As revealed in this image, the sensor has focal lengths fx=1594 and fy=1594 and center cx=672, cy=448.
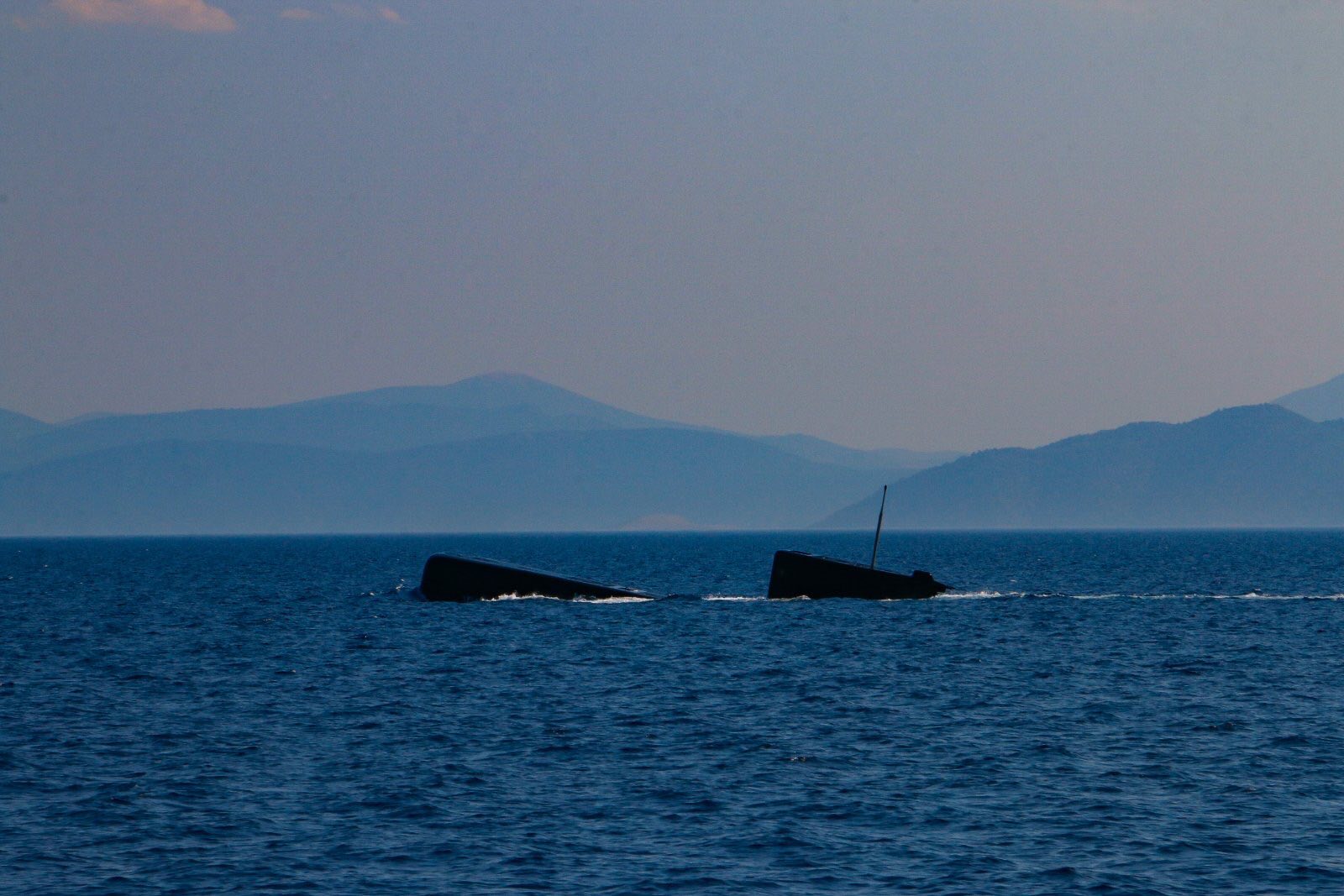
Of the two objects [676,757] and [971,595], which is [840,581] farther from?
[676,757]

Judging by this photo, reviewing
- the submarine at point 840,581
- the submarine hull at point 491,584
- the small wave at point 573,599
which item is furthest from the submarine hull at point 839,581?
the submarine hull at point 491,584

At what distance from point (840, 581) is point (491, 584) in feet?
72.1

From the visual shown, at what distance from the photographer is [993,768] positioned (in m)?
38.8

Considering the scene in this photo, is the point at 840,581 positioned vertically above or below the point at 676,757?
above

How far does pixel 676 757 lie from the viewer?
40406 millimetres

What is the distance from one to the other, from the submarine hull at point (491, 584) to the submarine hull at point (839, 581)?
10361mm

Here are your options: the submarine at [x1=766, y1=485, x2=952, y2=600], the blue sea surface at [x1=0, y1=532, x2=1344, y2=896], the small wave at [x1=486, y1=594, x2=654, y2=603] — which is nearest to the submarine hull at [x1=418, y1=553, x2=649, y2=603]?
the small wave at [x1=486, y1=594, x2=654, y2=603]

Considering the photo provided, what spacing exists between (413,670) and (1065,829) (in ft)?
107

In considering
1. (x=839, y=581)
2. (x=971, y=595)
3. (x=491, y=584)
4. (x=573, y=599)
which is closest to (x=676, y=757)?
(x=839, y=581)

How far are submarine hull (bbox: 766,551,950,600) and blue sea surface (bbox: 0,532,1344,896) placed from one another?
380 inches

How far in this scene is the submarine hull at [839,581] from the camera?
92.1 metres

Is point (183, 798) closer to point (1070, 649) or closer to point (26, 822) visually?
point (26, 822)

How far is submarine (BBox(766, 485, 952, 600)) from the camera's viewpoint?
92.1m

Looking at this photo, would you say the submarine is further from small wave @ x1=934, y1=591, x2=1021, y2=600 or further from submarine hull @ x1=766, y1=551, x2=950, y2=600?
small wave @ x1=934, y1=591, x2=1021, y2=600
